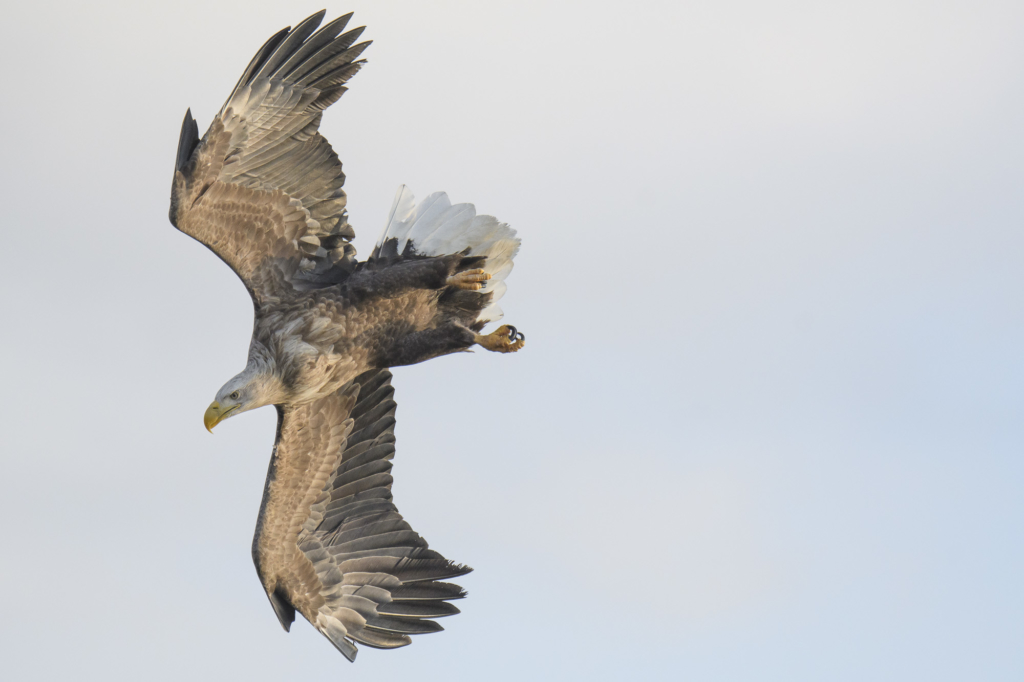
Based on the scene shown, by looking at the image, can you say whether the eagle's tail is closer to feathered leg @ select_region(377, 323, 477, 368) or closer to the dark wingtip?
feathered leg @ select_region(377, 323, 477, 368)

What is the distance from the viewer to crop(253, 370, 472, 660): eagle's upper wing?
978cm

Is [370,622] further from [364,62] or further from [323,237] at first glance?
[364,62]

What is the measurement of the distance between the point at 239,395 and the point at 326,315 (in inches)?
32.1

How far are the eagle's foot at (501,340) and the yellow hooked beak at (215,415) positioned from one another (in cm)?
190

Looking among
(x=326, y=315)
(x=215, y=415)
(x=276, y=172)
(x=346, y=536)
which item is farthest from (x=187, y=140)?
(x=346, y=536)

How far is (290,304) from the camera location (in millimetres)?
9047

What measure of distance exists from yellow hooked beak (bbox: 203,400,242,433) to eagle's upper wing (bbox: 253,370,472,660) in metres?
0.84

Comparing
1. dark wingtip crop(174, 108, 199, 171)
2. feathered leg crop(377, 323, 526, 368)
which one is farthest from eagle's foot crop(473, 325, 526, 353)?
dark wingtip crop(174, 108, 199, 171)

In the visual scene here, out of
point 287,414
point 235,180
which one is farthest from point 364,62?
point 287,414

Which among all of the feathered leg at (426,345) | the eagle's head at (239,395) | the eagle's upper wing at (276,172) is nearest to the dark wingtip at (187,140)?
the eagle's upper wing at (276,172)

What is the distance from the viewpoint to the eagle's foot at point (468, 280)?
9.44m

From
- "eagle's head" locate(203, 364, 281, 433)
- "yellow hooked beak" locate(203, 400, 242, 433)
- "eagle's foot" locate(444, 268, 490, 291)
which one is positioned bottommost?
"yellow hooked beak" locate(203, 400, 242, 433)

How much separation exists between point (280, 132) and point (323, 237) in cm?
81

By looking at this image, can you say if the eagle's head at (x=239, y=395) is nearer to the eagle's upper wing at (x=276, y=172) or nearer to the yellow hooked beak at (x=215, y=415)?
the yellow hooked beak at (x=215, y=415)
